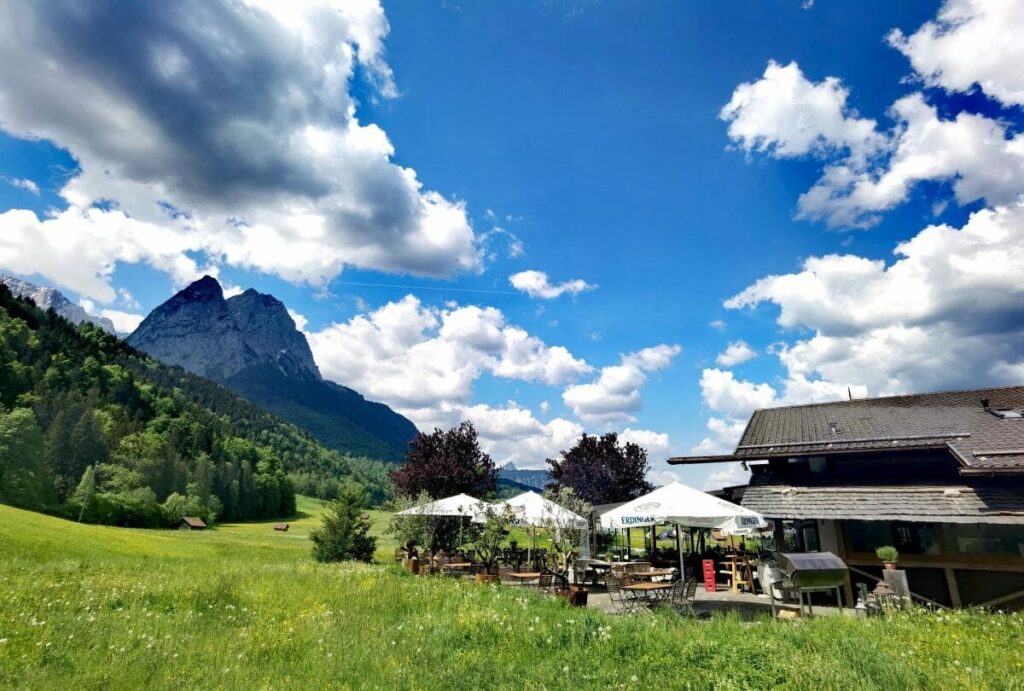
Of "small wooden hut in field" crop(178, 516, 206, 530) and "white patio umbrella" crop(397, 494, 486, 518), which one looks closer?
"white patio umbrella" crop(397, 494, 486, 518)

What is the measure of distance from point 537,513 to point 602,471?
89.2 ft

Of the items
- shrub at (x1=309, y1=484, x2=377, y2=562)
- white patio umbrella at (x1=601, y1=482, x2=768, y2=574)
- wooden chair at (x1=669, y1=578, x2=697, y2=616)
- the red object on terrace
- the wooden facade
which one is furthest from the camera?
shrub at (x1=309, y1=484, x2=377, y2=562)

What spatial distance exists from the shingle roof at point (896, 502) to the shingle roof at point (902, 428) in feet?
2.99

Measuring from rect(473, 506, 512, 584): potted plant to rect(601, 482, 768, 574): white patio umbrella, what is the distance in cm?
578

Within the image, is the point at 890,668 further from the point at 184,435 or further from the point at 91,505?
the point at 184,435

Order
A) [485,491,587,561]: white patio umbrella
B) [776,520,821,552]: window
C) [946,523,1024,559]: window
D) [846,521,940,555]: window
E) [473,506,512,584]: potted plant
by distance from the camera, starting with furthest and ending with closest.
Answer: [473,506,512,584]: potted plant → [485,491,587,561]: white patio umbrella → [776,520,821,552]: window → [846,521,940,555]: window → [946,523,1024,559]: window

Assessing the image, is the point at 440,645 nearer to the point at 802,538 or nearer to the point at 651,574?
the point at 651,574

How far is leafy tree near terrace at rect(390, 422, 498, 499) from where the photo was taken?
37.7 metres

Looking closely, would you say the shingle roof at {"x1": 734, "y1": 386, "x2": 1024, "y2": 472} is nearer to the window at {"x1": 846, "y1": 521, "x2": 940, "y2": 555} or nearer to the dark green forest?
the window at {"x1": 846, "y1": 521, "x2": 940, "y2": 555}

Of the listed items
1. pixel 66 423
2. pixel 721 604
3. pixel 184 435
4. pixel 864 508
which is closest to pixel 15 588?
pixel 721 604

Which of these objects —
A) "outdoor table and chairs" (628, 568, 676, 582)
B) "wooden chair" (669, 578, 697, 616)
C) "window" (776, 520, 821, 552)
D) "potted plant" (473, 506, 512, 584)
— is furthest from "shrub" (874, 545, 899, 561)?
"potted plant" (473, 506, 512, 584)

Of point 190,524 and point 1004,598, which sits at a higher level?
point 1004,598

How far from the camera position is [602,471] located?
4462 cm

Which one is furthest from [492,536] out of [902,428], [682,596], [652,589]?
[902,428]
